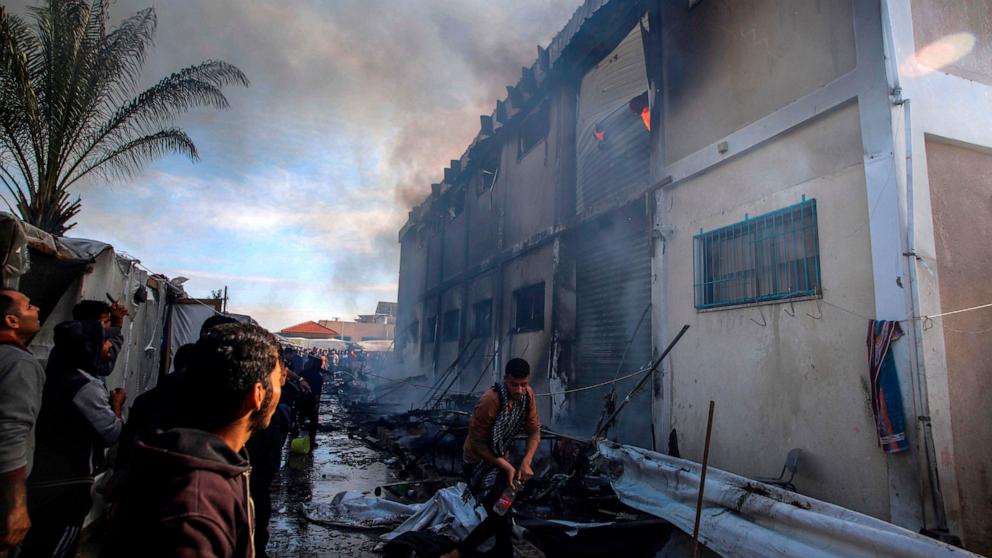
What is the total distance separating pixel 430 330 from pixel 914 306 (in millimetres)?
16291

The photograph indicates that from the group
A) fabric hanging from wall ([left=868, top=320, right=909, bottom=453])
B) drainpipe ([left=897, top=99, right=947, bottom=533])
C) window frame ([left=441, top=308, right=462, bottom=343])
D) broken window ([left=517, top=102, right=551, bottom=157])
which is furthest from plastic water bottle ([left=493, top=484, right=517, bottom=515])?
window frame ([left=441, top=308, right=462, bottom=343])

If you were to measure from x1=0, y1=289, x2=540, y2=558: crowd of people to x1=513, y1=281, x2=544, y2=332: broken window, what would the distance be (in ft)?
22.0

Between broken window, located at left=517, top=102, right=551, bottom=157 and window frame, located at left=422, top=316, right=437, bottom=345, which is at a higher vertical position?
broken window, located at left=517, top=102, right=551, bottom=157

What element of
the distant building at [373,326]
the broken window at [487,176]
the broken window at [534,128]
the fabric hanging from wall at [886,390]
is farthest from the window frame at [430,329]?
the distant building at [373,326]

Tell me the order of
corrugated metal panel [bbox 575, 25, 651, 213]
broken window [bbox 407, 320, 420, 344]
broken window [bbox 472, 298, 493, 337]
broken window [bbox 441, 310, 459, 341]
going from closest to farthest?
corrugated metal panel [bbox 575, 25, 651, 213] < broken window [bbox 472, 298, 493, 337] < broken window [bbox 441, 310, 459, 341] < broken window [bbox 407, 320, 420, 344]

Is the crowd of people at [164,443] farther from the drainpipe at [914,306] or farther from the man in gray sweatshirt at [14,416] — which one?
the drainpipe at [914,306]

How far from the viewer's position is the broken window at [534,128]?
1170cm

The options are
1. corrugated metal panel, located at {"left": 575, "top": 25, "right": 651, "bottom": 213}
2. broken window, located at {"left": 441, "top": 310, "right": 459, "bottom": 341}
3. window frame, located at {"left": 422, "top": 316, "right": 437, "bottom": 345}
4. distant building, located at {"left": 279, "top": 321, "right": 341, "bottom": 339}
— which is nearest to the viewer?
corrugated metal panel, located at {"left": 575, "top": 25, "right": 651, "bottom": 213}

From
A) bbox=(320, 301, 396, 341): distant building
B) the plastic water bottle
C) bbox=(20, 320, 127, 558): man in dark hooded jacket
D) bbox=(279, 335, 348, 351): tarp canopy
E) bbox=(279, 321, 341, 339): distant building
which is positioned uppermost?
bbox=(320, 301, 396, 341): distant building

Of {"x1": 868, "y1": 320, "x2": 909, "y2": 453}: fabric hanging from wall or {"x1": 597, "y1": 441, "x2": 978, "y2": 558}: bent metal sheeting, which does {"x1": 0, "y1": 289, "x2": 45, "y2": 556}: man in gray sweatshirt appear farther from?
{"x1": 868, "y1": 320, "x2": 909, "y2": 453}: fabric hanging from wall

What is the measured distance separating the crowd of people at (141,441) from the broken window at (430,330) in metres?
14.2

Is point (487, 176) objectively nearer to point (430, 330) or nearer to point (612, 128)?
point (612, 128)

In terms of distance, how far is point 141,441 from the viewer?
1.26m

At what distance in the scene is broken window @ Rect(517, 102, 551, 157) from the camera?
460 inches
